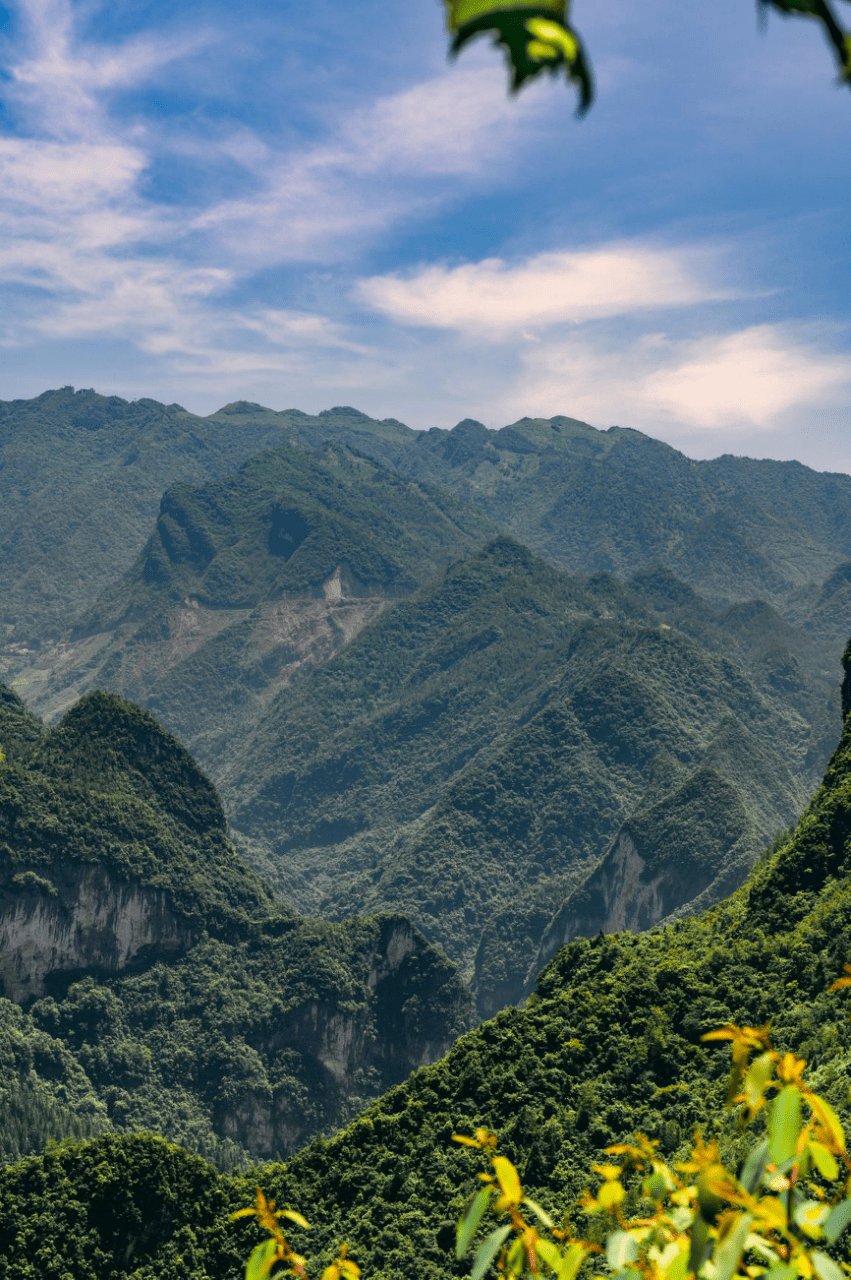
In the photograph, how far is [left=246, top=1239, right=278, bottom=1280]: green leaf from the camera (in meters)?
4.74

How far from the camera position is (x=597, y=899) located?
105000 mm

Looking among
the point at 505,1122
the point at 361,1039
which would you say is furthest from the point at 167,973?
Answer: the point at 505,1122

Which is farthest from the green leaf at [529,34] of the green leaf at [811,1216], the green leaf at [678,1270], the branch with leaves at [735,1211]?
the green leaf at [811,1216]

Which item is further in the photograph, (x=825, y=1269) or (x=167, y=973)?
(x=167, y=973)

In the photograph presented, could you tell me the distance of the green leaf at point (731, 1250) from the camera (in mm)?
3637

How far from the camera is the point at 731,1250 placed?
12.0 feet

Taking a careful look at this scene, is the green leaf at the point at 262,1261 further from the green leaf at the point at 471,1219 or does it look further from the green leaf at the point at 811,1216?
the green leaf at the point at 811,1216

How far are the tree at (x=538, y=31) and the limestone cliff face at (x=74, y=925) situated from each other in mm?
71723

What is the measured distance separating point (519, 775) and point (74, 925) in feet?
249

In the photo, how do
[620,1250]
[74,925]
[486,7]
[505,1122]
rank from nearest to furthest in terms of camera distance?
1. [486,7]
2. [620,1250]
3. [505,1122]
4. [74,925]

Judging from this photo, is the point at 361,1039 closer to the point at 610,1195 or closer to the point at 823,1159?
the point at 610,1195

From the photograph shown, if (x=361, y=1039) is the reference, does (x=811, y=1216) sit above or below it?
above

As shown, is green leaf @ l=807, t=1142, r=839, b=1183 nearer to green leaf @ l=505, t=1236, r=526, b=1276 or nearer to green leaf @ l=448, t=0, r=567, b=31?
green leaf @ l=505, t=1236, r=526, b=1276

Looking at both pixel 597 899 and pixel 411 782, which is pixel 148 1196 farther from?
pixel 411 782
